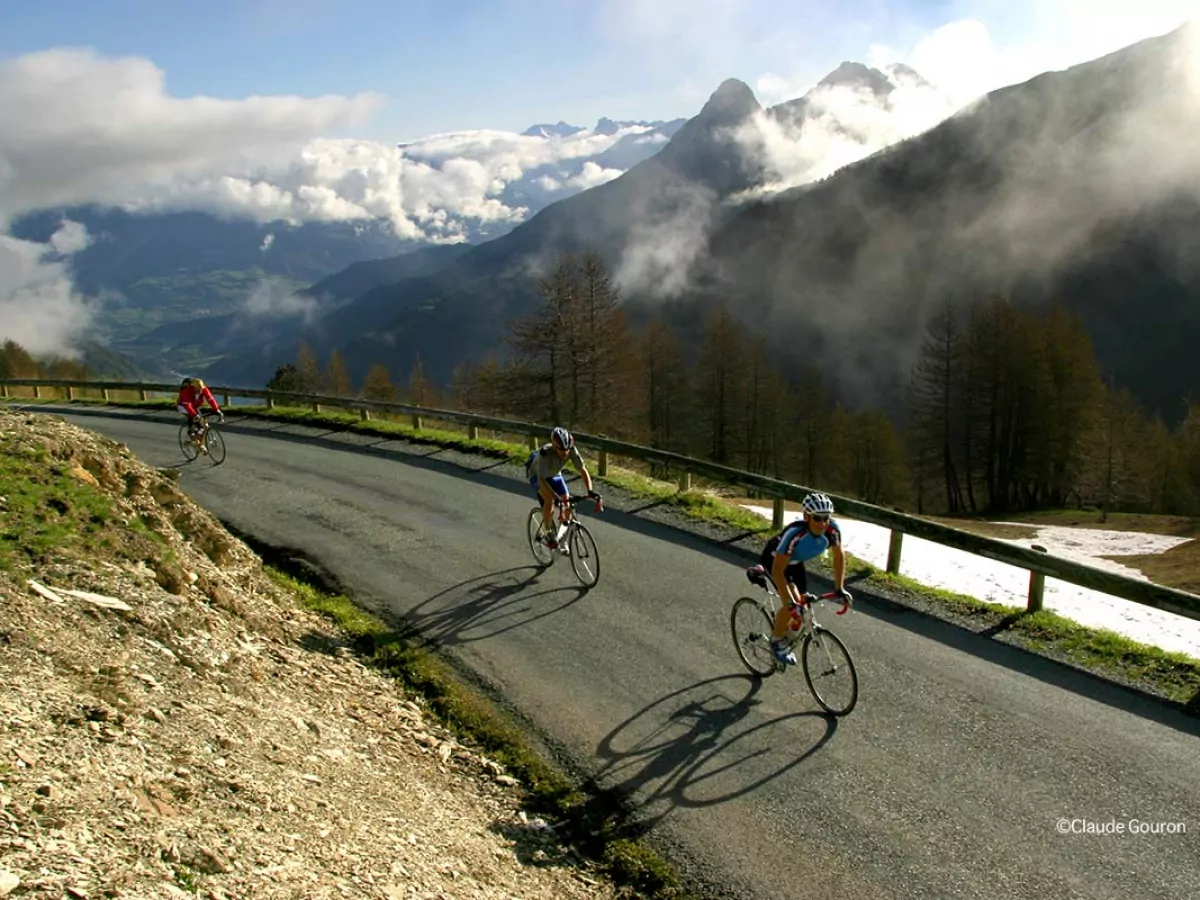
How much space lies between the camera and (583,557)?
13.1 m

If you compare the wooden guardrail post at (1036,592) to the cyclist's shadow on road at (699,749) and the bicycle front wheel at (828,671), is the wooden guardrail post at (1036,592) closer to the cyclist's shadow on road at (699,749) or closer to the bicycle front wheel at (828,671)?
the bicycle front wheel at (828,671)

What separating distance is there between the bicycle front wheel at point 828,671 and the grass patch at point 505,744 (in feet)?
9.16

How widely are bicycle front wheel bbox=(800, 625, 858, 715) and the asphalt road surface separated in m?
0.20

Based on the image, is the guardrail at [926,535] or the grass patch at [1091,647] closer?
the grass patch at [1091,647]

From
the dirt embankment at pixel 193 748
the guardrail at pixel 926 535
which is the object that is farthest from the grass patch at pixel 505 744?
the guardrail at pixel 926 535

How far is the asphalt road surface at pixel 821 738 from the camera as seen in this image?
6.57 metres

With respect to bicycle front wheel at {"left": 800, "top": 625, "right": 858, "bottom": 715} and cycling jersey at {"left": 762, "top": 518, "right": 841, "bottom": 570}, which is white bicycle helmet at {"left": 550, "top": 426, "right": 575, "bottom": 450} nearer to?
cycling jersey at {"left": 762, "top": 518, "right": 841, "bottom": 570}

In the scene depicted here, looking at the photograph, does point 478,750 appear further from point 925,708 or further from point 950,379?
point 950,379

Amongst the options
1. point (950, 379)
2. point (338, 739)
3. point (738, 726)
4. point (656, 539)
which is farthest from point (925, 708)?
point (950, 379)

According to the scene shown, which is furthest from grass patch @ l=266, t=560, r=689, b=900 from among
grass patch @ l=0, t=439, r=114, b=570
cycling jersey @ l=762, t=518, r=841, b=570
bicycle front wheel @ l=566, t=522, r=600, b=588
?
grass patch @ l=0, t=439, r=114, b=570

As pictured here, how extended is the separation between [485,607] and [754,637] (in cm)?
432

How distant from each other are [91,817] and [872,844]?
5.70m

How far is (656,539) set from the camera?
51.3ft

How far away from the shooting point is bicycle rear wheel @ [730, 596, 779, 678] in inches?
382
